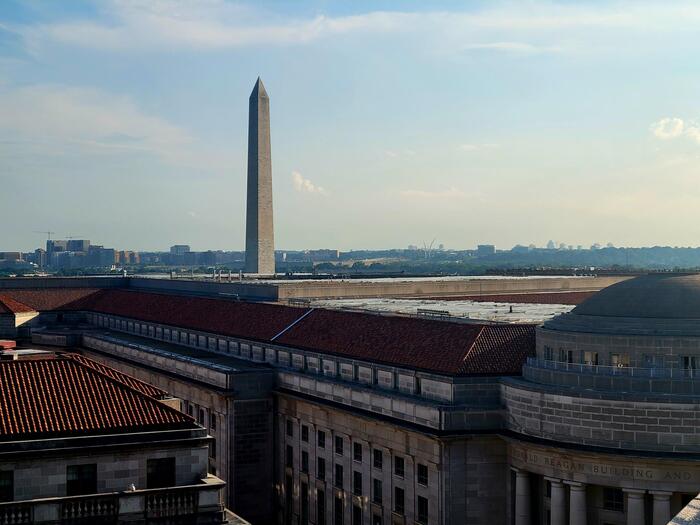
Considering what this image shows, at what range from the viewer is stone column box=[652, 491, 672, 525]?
54.1m

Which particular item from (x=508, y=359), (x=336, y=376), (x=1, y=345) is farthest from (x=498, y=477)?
(x=1, y=345)

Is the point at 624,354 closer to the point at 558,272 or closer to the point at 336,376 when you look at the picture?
the point at 336,376

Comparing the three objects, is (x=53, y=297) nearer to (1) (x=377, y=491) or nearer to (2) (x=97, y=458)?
(1) (x=377, y=491)

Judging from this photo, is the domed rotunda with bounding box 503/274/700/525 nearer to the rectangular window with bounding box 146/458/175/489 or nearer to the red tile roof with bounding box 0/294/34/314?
the rectangular window with bounding box 146/458/175/489

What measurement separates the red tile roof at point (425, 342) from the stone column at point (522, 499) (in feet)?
23.3

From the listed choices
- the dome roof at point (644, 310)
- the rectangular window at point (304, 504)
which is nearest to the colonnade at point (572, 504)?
the dome roof at point (644, 310)

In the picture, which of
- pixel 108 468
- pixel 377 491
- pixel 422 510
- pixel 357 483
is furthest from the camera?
pixel 357 483

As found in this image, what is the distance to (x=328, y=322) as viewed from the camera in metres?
85.0

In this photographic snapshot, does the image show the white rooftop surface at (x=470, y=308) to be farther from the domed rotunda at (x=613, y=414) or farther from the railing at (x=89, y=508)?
the railing at (x=89, y=508)

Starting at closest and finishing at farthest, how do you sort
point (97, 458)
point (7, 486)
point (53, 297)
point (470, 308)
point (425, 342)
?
point (7, 486) → point (97, 458) → point (425, 342) → point (470, 308) → point (53, 297)

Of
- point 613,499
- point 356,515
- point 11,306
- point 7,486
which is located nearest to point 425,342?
point 356,515

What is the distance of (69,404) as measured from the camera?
4356 cm

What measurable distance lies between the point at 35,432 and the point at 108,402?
12.9ft

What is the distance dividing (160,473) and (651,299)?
107 ft
